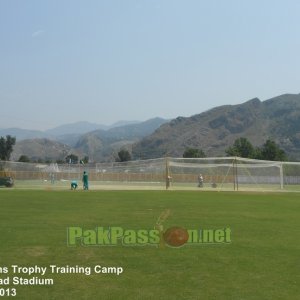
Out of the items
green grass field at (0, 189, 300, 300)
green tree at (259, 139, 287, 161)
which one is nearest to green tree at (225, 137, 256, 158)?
green tree at (259, 139, 287, 161)

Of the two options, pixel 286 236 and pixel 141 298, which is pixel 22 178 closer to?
pixel 286 236

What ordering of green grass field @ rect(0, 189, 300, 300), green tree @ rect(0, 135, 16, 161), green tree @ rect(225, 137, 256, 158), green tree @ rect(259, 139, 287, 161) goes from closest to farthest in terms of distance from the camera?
1. green grass field @ rect(0, 189, 300, 300)
2. green tree @ rect(259, 139, 287, 161)
3. green tree @ rect(225, 137, 256, 158)
4. green tree @ rect(0, 135, 16, 161)

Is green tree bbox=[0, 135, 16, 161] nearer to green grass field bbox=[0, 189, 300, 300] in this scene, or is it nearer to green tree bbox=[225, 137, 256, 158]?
green tree bbox=[225, 137, 256, 158]

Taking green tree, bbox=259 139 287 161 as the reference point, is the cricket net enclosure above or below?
below

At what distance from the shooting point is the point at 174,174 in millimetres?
54750

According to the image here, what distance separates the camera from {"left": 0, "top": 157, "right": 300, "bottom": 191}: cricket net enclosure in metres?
51.0

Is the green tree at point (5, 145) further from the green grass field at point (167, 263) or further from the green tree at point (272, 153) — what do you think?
the green grass field at point (167, 263)

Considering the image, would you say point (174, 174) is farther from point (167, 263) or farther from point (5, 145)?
point (5, 145)

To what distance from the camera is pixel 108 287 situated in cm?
757

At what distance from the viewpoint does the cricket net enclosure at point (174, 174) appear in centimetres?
5103

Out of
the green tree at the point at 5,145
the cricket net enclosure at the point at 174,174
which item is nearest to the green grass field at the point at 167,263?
the cricket net enclosure at the point at 174,174

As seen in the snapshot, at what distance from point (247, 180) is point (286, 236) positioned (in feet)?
131

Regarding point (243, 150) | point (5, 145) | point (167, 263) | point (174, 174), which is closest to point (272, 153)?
point (243, 150)

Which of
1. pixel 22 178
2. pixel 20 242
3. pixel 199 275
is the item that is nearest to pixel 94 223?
pixel 20 242
